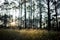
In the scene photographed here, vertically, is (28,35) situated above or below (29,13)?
below

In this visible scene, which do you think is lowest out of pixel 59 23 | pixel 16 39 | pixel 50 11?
pixel 16 39

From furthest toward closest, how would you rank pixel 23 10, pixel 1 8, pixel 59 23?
pixel 23 10, pixel 1 8, pixel 59 23

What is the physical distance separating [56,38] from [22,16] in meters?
3.00

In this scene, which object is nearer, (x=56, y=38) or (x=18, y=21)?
(x=56, y=38)

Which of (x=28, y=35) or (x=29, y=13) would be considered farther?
(x=29, y=13)

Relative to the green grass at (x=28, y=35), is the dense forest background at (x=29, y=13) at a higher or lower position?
higher

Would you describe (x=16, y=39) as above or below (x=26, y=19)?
below

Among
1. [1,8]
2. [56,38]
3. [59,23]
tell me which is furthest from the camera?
[1,8]

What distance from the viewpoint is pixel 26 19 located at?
26.3 feet

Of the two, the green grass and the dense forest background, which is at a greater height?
the dense forest background

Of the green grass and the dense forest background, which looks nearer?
the green grass

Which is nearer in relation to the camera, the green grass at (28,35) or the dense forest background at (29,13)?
the green grass at (28,35)

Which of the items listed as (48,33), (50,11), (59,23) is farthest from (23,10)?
(48,33)

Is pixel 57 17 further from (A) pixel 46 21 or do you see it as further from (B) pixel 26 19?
(B) pixel 26 19
